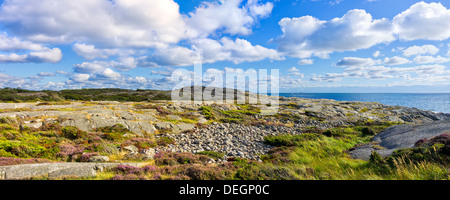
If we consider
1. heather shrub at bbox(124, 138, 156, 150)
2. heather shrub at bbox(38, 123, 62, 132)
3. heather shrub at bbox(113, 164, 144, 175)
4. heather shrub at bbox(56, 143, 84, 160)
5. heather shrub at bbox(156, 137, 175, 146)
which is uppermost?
heather shrub at bbox(38, 123, 62, 132)

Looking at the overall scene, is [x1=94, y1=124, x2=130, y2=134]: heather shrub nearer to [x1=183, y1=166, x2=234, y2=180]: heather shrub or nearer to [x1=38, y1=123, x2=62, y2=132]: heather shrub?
[x1=38, y1=123, x2=62, y2=132]: heather shrub

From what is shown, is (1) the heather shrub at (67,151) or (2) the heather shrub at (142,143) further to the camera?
(2) the heather shrub at (142,143)

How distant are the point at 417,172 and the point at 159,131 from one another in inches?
927

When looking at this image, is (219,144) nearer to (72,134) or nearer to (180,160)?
(180,160)

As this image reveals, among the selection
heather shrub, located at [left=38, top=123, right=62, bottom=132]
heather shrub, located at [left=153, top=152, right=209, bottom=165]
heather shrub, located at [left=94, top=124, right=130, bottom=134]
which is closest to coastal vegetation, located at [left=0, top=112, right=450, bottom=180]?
heather shrub, located at [left=153, top=152, right=209, bottom=165]

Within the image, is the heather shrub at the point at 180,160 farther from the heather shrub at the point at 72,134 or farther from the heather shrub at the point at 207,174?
the heather shrub at the point at 72,134

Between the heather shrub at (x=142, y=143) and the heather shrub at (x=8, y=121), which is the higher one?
the heather shrub at (x=8, y=121)

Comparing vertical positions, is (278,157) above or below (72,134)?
below

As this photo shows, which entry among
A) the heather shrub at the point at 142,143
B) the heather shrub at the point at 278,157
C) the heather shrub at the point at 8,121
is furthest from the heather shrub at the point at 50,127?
the heather shrub at the point at 278,157

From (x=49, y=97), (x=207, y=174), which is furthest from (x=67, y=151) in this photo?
(x=49, y=97)

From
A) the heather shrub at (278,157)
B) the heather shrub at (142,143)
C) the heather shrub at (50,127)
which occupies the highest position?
the heather shrub at (50,127)
